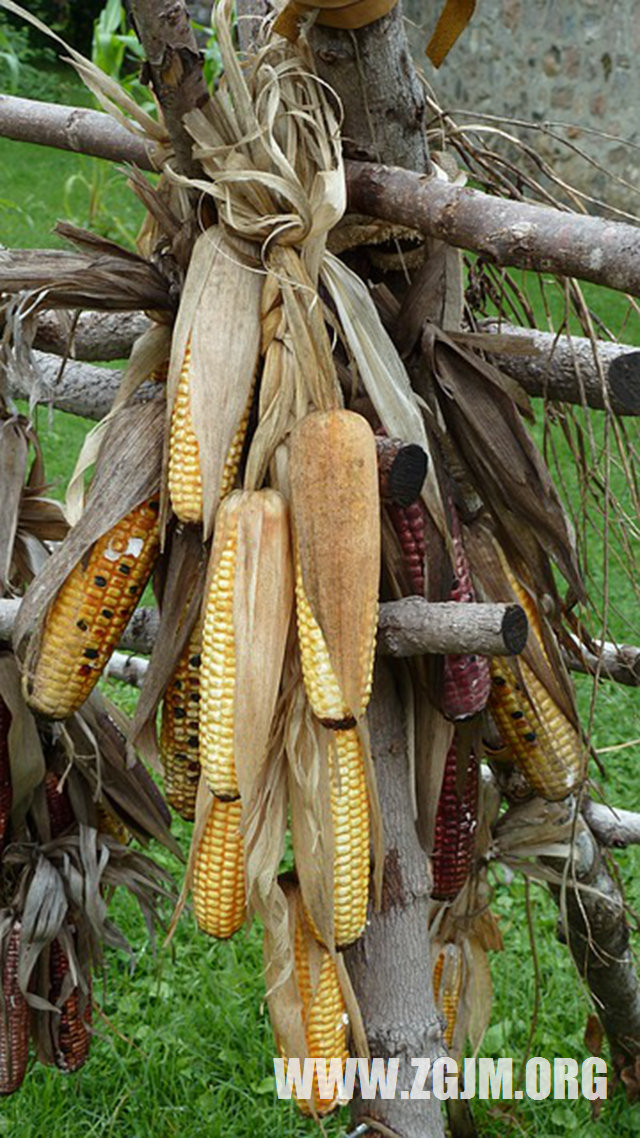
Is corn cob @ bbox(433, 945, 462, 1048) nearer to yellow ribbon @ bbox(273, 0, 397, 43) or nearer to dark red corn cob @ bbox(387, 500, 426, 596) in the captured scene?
dark red corn cob @ bbox(387, 500, 426, 596)

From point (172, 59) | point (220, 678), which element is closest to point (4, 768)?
point (220, 678)

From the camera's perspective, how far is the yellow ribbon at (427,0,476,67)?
3.76 feet

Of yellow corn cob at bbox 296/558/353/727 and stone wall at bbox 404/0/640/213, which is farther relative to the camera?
stone wall at bbox 404/0/640/213

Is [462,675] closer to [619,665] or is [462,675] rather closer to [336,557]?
[336,557]

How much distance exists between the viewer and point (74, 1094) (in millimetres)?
2223

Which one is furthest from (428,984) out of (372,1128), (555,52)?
(555,52)

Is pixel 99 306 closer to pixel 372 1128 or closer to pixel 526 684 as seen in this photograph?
pixel 526 684

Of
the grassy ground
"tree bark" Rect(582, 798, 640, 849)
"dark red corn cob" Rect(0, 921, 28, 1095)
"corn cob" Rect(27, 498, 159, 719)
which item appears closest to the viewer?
"corn cob" Rect(27, 498, 159, 719)

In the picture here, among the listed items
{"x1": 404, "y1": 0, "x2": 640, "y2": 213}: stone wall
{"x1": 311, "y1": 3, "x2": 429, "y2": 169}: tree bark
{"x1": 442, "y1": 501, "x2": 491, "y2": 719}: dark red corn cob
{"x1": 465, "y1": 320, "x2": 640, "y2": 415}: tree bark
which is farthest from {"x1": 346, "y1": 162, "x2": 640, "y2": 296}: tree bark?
{"x1": 404, "y1": 0, "x2": 640, "y2": 213}: stone wall

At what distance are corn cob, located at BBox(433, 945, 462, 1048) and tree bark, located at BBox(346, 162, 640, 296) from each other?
2.84ft

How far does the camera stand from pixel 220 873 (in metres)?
1.12

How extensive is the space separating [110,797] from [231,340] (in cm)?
73

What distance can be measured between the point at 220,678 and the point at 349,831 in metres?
0.16

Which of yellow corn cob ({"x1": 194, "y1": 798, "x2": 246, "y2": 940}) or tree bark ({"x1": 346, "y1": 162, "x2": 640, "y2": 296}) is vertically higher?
tree bark ({"x1": 346, "y1": 162, "x2": 640, "y2": 296})
